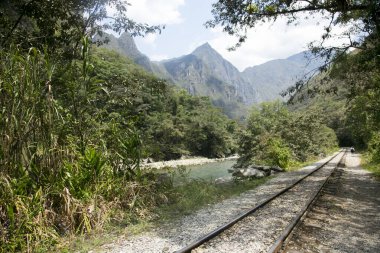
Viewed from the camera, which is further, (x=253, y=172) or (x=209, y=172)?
(x=209, y=172)

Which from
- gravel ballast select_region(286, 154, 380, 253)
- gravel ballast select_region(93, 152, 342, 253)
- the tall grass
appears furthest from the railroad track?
the tall grass

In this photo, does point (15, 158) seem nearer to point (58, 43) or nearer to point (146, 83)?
point (58, 43)

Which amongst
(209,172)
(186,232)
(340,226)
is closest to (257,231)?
(186,232)

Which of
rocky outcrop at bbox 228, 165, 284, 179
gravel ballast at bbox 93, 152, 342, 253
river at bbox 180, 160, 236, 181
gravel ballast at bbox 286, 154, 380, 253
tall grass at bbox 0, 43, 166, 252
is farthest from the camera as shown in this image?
river at bbox 180, 160, 236, 181

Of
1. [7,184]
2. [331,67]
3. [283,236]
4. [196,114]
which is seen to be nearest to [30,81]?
[7,184]

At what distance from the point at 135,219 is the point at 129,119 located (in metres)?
3.14

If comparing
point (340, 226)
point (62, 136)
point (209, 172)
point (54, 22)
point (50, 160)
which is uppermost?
point (54, 22)

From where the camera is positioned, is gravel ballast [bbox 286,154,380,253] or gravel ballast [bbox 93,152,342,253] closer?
gravel ballast [bbox 93,152,342,253]

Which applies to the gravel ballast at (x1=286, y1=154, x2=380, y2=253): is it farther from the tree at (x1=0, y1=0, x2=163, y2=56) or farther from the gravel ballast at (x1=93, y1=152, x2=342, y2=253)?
the tree at (x1=0, y1=0, x2=163, y2=56)

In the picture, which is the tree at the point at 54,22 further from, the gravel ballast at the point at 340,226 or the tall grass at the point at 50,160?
the gravel ballast at the point at 340,226

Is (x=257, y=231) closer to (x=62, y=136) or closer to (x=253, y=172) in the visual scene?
(x=62, y=136)

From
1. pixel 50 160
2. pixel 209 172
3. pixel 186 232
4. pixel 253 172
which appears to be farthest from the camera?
pixel 209 172

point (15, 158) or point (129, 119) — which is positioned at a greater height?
point (129, 119)

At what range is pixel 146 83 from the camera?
11484mm
